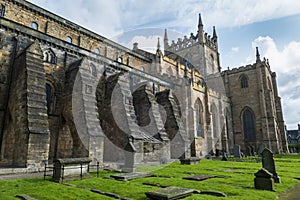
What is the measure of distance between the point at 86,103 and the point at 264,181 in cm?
1055

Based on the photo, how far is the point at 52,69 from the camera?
50.3 feet

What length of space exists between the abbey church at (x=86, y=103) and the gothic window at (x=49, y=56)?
3 centimetres

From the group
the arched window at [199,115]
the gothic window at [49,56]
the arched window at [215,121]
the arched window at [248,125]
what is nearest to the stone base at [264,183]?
the gothic window at [49,56]

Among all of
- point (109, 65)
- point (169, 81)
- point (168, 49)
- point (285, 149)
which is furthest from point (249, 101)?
point (109, 65)

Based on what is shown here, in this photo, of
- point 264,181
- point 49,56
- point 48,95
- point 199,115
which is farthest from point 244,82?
point 264,181

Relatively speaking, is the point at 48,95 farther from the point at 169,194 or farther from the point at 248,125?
the point at 248,125

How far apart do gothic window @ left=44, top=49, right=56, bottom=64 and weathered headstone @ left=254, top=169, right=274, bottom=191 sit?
48.1 ft

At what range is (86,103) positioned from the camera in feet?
44.7

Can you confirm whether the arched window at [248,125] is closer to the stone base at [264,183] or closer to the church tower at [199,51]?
the church tower at [199,51]

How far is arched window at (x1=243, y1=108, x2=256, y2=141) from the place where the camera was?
118ft

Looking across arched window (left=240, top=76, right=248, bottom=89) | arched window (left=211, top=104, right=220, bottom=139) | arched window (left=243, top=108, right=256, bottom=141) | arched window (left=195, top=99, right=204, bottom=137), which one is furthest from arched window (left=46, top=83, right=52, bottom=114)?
arched window (left=240, top=76, right=248, bottom=89)

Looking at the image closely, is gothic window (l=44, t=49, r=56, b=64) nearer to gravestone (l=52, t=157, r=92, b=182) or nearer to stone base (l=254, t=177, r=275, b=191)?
gravestone (l=52, t=157, r=92, b=182)

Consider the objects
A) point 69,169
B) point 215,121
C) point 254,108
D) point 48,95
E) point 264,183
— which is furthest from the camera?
point 254,108

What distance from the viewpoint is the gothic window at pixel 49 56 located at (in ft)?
50.4
